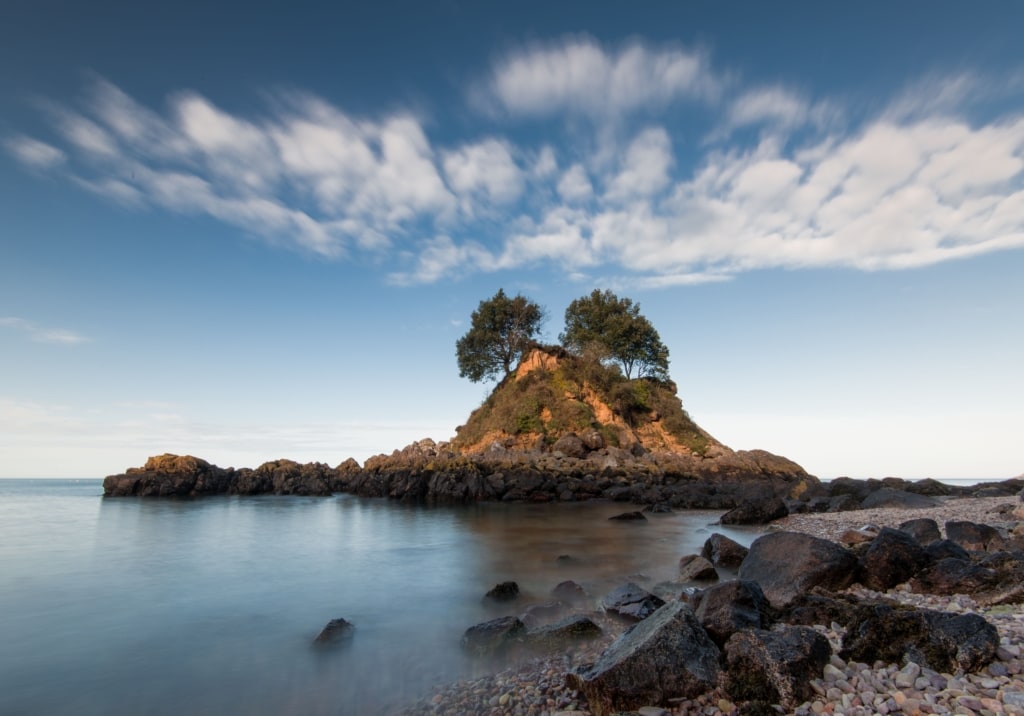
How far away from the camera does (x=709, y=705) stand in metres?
4.21

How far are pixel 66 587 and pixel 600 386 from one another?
4225 cm

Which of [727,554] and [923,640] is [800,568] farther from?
[727,554]

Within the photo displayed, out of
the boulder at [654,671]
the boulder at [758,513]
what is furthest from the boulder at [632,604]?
the boulder at [758,513]

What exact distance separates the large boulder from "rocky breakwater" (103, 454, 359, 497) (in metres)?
37.3

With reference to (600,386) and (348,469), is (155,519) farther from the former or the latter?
(600,386)

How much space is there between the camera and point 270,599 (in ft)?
33.2

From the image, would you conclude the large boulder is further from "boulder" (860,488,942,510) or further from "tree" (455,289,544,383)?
"tree" (455,289,544,383)

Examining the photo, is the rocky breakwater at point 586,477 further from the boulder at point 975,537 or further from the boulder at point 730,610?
the boulder at point 730,610

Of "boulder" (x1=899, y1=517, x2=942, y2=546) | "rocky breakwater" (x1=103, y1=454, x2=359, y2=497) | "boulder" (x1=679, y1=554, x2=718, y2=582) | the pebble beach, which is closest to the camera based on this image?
the pebble beach

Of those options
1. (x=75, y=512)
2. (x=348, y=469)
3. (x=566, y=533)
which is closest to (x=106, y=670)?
(x=566, y=533)

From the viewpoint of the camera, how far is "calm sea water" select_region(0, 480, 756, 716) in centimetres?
592

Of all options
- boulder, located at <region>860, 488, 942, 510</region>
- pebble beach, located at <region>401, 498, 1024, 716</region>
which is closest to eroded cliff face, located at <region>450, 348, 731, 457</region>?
boulder, located at <region>860, 488, 942, 510</region>

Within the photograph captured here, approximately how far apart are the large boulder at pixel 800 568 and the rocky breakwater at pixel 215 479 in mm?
37260

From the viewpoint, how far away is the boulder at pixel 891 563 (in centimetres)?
713
